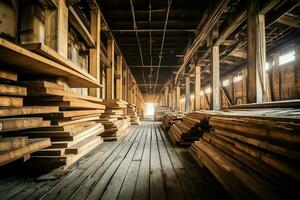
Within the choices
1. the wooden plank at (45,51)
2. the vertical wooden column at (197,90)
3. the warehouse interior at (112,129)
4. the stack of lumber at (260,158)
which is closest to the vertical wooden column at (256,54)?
the warehouse interior at (112,129)

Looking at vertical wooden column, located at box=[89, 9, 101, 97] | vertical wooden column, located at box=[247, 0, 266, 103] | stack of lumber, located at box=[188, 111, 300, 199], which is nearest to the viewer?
stack of lumber, located at box=[188, 111, 300, 199]

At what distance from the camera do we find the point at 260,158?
1878 mm

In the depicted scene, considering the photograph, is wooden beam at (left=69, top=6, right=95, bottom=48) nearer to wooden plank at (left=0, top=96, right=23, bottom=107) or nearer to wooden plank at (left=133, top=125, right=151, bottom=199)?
wooden plank at (left=0, top=96, right=23, bottom=107)

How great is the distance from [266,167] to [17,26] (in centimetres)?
509

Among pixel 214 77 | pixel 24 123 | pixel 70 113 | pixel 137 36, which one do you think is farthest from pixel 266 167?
pixel 137 36

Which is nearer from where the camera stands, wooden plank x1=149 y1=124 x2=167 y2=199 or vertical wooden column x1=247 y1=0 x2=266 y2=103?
wooden plank x1=149 y1=124 x2=167 y2=199

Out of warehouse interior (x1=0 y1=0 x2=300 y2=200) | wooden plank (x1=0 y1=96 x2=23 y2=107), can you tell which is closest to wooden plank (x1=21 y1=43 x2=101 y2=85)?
warehouse interior (x1=0 y1=0 x2=300 y2=200)

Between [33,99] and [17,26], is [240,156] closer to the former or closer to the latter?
[33,99]

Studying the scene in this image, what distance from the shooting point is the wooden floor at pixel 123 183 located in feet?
6.74

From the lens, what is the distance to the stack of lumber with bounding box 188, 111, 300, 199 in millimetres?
1428

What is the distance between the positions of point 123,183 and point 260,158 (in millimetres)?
1849

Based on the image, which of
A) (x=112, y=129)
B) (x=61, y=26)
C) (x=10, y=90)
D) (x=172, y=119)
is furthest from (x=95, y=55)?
(x=172, y=119)

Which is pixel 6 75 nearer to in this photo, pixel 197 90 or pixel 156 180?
pixel 156 180

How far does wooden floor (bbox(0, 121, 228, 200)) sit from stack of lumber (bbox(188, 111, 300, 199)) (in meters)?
0.35
